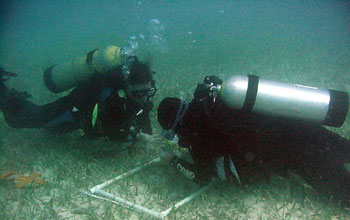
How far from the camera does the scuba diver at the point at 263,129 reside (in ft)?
9.25

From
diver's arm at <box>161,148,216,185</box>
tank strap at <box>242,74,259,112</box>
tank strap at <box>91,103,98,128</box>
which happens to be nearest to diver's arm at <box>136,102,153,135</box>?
tank strap at <box>91,103,98,128</box>

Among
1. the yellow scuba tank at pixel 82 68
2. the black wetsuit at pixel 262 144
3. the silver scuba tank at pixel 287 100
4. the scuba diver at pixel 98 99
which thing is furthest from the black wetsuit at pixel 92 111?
the silver scuba tank at pixel 287 100

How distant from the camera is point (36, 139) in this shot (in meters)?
5.72

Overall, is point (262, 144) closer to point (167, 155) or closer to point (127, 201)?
point (167, 155)

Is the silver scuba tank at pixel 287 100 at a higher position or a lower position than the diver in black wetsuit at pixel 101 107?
higher

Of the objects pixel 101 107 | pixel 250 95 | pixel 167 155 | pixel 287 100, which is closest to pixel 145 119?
pixel 101 107

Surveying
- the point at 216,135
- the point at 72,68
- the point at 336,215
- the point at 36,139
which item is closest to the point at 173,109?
the point at 216,135

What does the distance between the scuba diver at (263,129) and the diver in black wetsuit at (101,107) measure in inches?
39.2

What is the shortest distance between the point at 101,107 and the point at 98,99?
17 centimetres

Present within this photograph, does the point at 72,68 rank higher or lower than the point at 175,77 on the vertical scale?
higher

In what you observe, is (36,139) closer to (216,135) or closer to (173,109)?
(173,109)

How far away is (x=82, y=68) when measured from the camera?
4.81 meters

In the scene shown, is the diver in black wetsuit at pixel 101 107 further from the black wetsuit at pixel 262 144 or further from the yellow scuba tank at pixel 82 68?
the black wetsuit at pixel 262 144

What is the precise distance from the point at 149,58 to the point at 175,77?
6438mm
